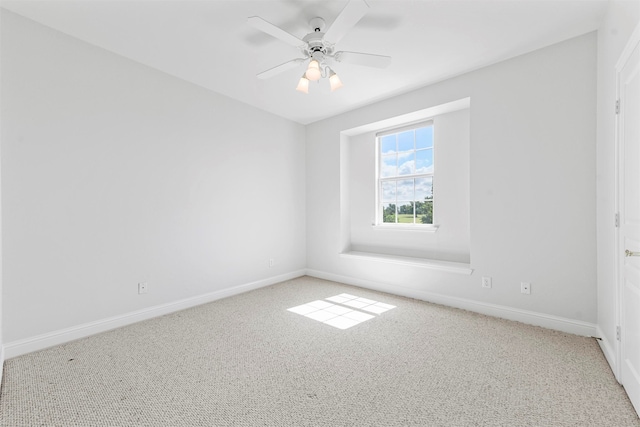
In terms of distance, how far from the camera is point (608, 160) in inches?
87.7

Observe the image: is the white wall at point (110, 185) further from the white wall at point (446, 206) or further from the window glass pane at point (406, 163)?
the window glass pane at point (406, 163)

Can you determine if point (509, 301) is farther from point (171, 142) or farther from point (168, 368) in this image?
point (171, 142)

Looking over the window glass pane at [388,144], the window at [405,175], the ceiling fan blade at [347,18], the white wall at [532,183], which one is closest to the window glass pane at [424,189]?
the window at [405,175]

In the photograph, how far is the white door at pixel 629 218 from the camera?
5.27ft

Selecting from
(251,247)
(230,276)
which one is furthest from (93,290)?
(251,247)

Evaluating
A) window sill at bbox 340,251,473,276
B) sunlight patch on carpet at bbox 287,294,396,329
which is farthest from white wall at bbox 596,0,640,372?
sunlight patch on carpet at bbox 287,294,396,329

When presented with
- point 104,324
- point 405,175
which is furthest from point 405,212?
point 104,324

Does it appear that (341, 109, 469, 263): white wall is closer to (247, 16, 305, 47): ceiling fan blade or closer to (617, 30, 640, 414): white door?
(617, 30, 640, 414): white door

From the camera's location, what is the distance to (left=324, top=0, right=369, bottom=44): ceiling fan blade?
5.90 ft

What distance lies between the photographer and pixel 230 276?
12.8 ft

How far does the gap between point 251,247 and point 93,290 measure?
1863 millimetres

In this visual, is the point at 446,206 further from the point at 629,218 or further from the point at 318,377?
the point at 318,377

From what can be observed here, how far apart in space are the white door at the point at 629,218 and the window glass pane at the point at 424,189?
2143mm

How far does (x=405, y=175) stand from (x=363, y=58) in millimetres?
2143
